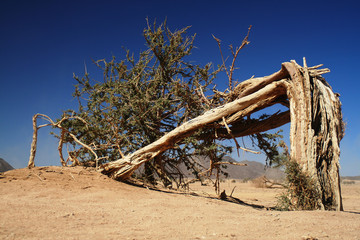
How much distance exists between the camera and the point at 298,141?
5195 millimetres

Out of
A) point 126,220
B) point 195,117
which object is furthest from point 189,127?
point 126,220

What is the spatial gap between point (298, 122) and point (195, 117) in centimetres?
318

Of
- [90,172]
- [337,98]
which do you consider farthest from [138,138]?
[337,98]

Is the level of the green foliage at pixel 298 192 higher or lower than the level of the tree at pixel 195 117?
lower

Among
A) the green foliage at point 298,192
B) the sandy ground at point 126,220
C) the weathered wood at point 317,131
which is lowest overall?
the sandy ground at point 126,220

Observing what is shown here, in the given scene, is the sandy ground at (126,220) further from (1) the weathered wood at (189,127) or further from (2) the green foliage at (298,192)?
(1) the weathered wood at (189,127)

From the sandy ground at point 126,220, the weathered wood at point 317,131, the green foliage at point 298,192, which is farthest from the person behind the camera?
the weathered wood at point 317,131

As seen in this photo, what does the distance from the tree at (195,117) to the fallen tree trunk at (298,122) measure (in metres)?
0.02

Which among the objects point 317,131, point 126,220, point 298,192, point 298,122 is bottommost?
point 126,220

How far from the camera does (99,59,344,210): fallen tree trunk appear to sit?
4.93 metres

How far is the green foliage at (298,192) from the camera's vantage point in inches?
184

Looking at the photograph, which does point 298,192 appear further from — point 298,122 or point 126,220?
point 126,220

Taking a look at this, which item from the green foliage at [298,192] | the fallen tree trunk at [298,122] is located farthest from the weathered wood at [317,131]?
the green foliage at [298,192]

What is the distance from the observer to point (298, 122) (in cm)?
532
